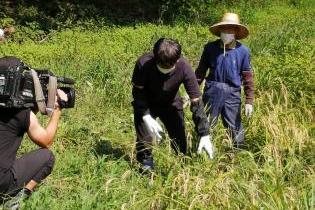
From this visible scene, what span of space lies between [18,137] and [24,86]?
14.1 inches

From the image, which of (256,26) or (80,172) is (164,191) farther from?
(256,26)

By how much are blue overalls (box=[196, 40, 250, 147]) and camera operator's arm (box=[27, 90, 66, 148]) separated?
146cm

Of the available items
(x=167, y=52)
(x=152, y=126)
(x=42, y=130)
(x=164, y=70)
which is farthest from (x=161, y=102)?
(x=42, y=130)

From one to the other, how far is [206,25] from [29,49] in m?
4.01

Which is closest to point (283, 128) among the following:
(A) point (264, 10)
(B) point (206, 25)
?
(B) point (206, 25)

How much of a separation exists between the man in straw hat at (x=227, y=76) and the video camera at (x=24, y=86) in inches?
58.5

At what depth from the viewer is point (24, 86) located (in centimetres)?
329

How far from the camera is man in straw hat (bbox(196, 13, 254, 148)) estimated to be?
4.50m

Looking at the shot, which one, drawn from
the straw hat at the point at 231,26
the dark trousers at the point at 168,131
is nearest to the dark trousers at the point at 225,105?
the dark trousers at the point at 168,131

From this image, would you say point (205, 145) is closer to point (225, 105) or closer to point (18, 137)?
point (225, 105)

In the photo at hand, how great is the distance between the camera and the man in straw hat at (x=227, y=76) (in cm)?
450

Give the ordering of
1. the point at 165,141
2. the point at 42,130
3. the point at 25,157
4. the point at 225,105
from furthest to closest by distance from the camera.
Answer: the point at 225,105
the point at 165,141
the point at 25,157
the point at 42,130

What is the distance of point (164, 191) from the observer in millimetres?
3535

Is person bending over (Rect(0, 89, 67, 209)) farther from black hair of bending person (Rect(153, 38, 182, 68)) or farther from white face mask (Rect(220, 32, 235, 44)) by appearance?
white face mask (Rect(220, 32, 235, 44))
